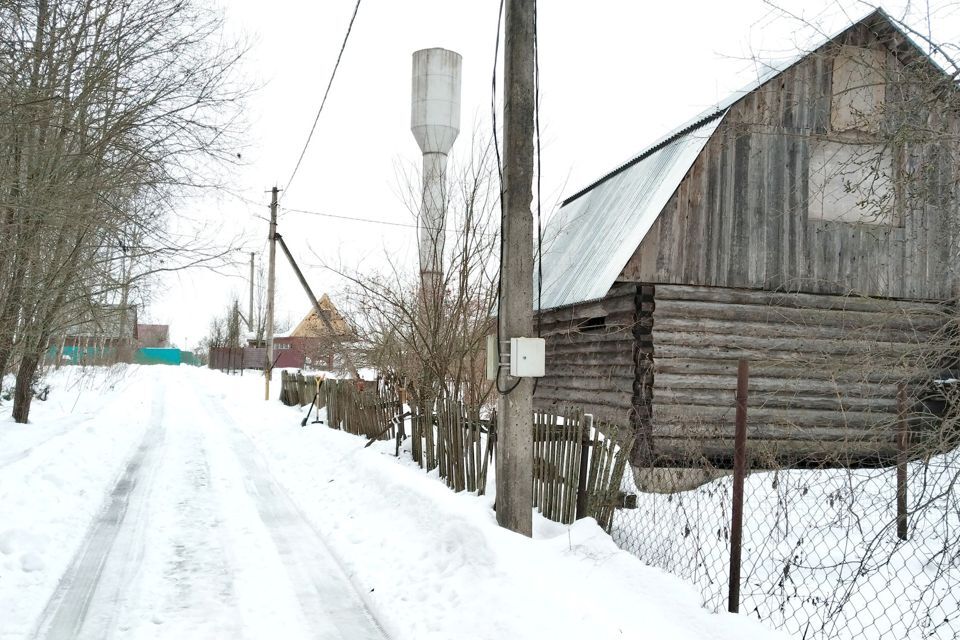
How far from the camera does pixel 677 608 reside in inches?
187

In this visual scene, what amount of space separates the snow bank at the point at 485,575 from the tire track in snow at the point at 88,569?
72.5 inches

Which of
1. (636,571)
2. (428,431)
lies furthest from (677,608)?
(428,431)

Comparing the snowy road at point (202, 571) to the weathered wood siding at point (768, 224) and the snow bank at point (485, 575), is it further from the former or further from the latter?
the weathered wood siding at point (768, 224)

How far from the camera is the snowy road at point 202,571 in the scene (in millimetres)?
4613

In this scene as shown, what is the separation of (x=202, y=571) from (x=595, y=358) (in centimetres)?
836

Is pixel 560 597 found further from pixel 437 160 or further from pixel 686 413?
pixel 437 160

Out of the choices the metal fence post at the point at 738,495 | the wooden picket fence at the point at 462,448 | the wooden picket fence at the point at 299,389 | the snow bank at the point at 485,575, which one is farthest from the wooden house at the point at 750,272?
the wooden picket fence at the point at 299,389

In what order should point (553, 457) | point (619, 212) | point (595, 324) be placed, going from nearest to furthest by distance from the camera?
point (553, 457) → point (619, 212) → point (595, 324)

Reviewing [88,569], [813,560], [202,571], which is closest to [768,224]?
[813,560]

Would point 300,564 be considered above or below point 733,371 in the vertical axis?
below

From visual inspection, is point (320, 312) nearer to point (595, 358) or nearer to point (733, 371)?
point (595, 358)

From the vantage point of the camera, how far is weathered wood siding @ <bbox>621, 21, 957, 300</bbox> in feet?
35.6

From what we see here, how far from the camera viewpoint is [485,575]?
5258 millimetres

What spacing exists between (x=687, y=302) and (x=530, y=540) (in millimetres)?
6437
